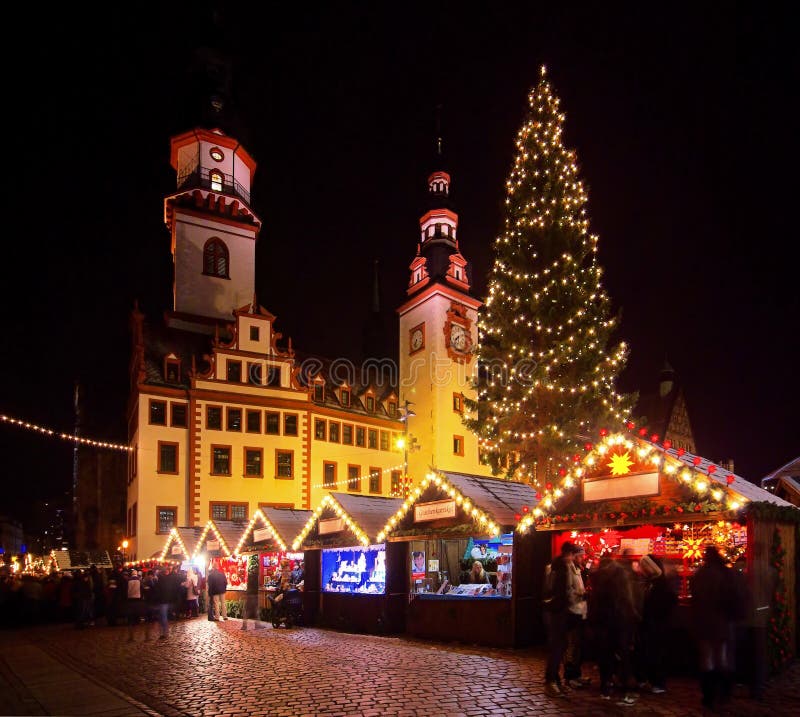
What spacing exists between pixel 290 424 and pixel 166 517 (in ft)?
27.6

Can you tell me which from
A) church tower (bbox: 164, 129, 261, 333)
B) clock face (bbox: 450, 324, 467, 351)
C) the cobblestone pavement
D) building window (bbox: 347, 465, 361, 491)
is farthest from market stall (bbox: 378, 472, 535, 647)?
church tower (bbox: 164, 129, 261, 333)

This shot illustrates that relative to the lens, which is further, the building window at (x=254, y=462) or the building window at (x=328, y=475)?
the building window at (x=328, y=475)

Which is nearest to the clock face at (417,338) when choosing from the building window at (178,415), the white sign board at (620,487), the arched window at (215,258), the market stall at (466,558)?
the arched window at (215,258)

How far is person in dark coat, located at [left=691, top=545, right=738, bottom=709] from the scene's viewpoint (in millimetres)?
8891

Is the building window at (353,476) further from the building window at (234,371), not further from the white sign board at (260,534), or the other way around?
the white sign board at (260,534)

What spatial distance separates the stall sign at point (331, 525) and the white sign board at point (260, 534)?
3.20m

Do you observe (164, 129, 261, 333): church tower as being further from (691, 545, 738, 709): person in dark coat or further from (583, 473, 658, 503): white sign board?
(691, 545, 738, 709): person in dark coat

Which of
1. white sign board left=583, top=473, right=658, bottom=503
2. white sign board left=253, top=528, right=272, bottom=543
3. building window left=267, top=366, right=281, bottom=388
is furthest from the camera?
building window left=267, top=366, right=281, bottom=388

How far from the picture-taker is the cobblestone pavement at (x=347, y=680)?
895 centimetres

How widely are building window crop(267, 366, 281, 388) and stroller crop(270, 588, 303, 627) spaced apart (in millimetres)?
22427

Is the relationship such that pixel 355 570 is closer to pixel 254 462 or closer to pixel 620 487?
pixel 620 487

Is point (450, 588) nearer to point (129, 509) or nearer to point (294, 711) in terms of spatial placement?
point (294, 711)

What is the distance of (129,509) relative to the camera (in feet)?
136

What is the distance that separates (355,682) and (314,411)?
109 ft
